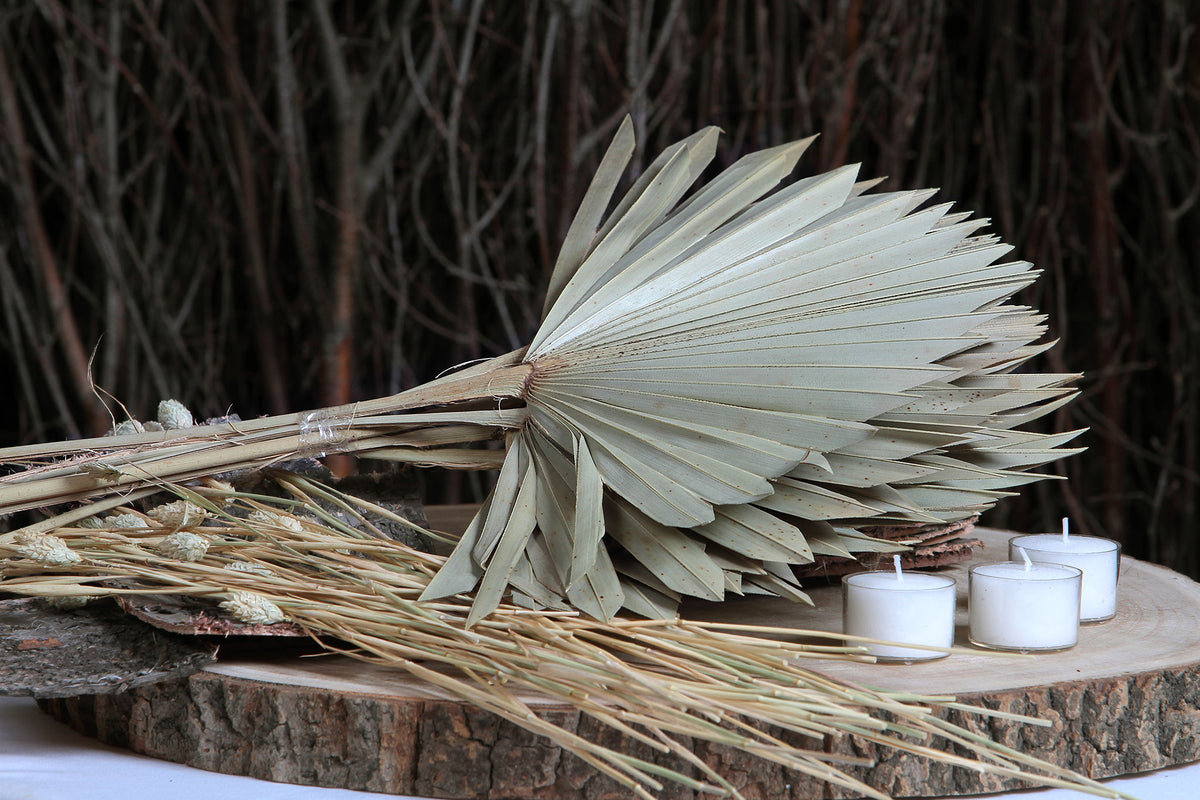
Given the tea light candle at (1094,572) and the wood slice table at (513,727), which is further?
the tea light candle at (1094,572)

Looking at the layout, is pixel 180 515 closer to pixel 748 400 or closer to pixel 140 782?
pixel 140 782

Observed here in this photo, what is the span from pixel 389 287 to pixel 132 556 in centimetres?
76

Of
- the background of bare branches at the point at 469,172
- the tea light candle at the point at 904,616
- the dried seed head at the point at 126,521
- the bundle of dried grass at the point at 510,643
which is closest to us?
the bundle of dried grass at the point at 510,643

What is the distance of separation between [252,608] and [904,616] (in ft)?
1.20

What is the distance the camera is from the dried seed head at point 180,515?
714 mm

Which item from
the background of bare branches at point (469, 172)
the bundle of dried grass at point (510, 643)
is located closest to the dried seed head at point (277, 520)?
the bundle of dried grass at point (510, 643)

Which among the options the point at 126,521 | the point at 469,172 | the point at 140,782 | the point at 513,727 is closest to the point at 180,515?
Result: the point at 126,521

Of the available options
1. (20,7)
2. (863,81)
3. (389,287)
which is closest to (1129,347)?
(863,81)

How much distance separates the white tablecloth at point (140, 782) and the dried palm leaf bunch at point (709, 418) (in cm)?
14

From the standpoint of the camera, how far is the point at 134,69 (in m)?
1.48

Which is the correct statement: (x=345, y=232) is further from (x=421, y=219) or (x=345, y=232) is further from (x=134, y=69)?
(x=134, y=69)

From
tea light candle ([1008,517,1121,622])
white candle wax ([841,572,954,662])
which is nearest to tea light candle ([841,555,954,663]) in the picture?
white candle wax ([841,572,954,662])

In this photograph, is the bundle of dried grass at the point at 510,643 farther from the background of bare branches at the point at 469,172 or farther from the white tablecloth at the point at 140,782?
the background of bare branches at the point at 469,172

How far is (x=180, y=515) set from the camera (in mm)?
737
